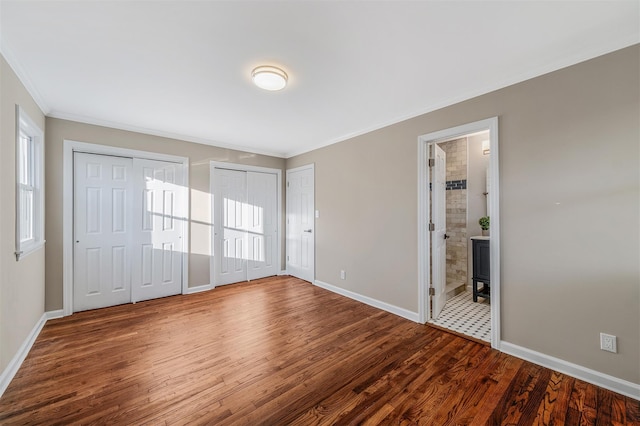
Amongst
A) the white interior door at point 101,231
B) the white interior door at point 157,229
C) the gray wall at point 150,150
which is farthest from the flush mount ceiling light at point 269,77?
the white interior door at point 101,231

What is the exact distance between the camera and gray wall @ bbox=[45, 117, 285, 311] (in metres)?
3.05

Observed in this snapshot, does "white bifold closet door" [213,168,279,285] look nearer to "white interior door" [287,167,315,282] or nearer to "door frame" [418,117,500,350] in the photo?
"white interior door" [287,167,315,282]

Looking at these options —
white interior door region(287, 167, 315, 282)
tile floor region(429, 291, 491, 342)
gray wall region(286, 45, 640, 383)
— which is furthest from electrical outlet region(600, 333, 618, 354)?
white interior door region(287, 167, 315, 282)

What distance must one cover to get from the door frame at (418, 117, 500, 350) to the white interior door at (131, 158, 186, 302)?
3525mm

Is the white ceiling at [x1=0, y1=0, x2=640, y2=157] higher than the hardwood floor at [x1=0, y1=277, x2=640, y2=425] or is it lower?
higher

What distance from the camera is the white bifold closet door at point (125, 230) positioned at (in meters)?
3.28

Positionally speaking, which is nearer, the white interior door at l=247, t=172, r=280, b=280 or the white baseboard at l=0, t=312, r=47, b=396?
the white baseboard at l=0, t=312, r=47, b=396

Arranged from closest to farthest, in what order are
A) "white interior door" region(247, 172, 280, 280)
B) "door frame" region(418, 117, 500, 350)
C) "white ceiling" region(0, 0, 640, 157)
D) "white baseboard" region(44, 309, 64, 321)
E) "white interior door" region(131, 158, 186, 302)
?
"white ceiling" region(0, 0, 640, 157)
"door frame" region(418, 117, 500, 350)
"white baseboard" region(44, 309, 64, 321)
"white interior door" region(131, 158, 186, 302)
"white interior door" region(247, 172, 280, 280)

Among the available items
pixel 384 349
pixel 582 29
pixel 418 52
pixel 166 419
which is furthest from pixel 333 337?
pixel 582 29

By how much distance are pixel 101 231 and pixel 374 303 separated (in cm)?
384

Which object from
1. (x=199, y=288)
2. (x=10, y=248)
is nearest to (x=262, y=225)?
(x=199, y=288)

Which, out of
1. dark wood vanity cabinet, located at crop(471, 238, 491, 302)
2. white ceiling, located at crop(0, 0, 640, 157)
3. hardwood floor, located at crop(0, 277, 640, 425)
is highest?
white ceiling, located at crop(0, 0, 640, 157)

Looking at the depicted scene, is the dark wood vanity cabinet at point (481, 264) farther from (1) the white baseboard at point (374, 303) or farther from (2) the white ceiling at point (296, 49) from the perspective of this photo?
(2) the white ceiling at point (296, 49)

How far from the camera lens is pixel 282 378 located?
199 cm
